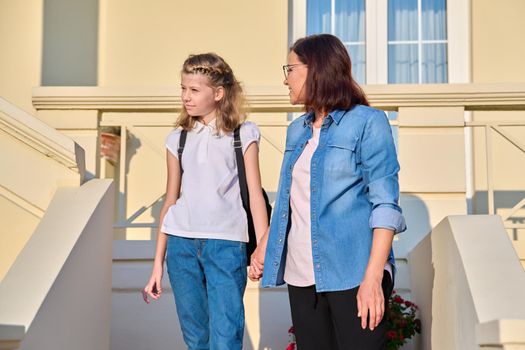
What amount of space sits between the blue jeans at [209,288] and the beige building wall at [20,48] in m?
4.50

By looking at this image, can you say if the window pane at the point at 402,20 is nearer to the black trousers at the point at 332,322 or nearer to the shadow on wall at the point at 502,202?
the shadow on wall at the point at 502,202

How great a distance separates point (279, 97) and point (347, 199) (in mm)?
2473

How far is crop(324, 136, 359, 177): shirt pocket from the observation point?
282cm

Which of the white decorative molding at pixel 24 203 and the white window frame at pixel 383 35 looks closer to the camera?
the white decorative molding at pixel 24 203

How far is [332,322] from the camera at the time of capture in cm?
286

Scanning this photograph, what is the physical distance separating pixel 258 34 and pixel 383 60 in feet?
4.01

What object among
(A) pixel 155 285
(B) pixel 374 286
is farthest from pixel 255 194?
(B) pixel 374 286

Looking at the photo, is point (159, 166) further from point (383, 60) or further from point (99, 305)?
point (99, 305)

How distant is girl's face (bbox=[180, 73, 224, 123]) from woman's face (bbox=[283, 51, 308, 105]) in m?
0.63

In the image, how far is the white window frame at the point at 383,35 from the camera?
7.73 m

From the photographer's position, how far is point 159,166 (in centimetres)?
743

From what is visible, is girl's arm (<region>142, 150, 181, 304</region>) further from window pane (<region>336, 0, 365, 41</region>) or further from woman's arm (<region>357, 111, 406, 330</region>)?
window pane (<region>336, 0, 365, 41</region>)

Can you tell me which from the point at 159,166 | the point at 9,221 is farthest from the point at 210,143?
the point at 159,166

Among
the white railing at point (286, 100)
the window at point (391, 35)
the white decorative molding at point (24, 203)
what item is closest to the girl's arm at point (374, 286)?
the white decorative molding at point (24, 203)
